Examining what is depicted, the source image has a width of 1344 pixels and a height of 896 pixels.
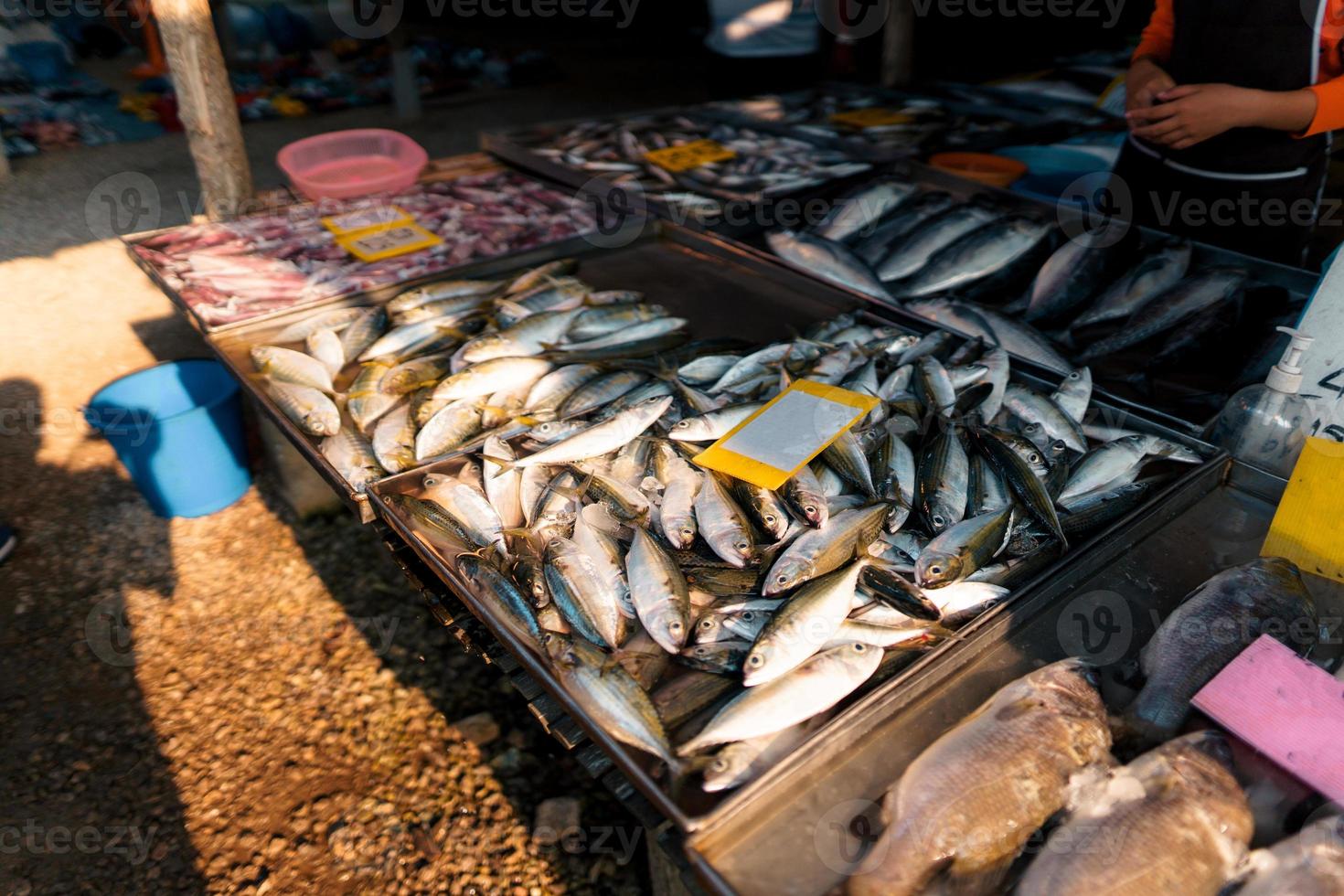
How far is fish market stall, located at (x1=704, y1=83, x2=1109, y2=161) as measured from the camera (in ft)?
17.9

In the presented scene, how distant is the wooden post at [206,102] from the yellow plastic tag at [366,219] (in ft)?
2.74

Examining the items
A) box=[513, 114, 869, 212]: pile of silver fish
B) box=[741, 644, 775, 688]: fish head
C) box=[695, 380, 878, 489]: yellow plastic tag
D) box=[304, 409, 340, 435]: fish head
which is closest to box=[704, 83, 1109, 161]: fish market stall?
box=[513, 114, 869, 212]: pile of silver fish

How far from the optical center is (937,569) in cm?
198

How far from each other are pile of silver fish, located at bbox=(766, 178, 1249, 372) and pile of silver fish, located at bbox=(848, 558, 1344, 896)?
1.69m

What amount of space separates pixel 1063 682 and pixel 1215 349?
6.48 ft

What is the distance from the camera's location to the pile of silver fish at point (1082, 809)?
137 centimetres

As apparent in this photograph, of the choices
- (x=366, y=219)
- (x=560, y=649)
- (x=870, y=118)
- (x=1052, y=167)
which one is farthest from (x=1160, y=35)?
(x=366, y=219)

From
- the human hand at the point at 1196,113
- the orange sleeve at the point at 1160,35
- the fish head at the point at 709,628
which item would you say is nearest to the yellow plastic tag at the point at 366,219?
the fish head at the point at 709,628

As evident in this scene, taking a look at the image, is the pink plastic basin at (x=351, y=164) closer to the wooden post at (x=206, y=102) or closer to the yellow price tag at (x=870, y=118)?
the wooden post at (x=206, y=102)

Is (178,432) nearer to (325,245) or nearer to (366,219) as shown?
(325,245)

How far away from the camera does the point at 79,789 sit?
2975mm

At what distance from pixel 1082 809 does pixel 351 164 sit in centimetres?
541

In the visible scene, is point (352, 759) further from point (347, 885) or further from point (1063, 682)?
point (1063, 682)

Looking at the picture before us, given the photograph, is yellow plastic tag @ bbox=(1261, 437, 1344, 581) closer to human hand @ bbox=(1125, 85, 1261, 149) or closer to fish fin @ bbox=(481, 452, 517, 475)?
human hand @ bbox=(1125, 85, 1261, 149)
